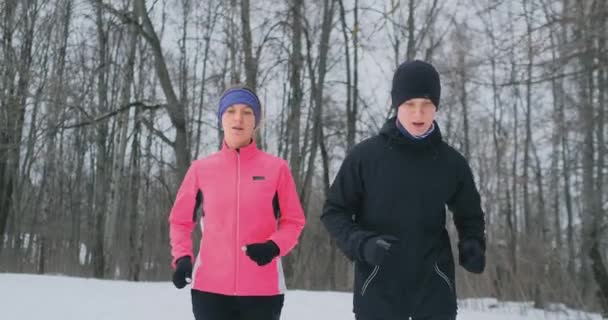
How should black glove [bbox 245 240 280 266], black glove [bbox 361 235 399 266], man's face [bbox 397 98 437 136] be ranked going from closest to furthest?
black glove [bbox 361 235 399 266] → man's face [bbox 397 98 437 136] → black glove [bbox 245 240 280 266]

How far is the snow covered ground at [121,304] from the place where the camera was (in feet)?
16.7

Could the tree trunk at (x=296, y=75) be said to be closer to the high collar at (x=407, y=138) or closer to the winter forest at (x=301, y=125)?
the winter forest at (x=301, y=125)

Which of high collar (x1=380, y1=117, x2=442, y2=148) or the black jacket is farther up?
high collar (x1=380, y1=117, x2=442, y2=148)

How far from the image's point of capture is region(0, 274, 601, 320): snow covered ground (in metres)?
5.10

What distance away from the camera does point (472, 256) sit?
2.16 metres

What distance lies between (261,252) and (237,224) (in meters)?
0.19

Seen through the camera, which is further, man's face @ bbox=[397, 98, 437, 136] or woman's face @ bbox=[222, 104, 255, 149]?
woman's face @ bbox=[222, 104, 255, 149]

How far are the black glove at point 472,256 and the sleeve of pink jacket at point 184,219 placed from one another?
3.89ft

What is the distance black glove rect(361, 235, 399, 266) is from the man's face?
1.60 feet

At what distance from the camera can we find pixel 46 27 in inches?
666

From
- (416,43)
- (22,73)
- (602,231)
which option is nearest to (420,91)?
(602,231)

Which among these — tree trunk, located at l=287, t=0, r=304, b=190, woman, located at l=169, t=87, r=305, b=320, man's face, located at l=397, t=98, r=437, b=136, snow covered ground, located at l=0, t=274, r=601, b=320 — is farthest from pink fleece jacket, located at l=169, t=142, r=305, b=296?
tree trunk, located at l=287, t=0, r=304, b=190

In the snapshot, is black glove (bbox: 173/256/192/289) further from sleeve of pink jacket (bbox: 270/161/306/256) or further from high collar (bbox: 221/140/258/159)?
high collar (bbox: 221/140/258/159)

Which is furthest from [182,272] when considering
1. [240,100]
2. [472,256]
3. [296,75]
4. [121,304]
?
[296,75]
